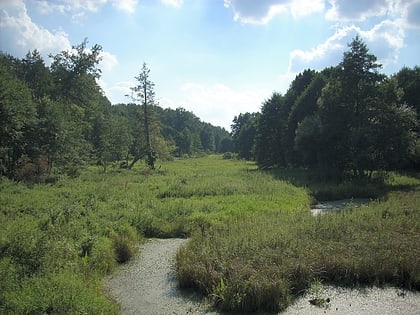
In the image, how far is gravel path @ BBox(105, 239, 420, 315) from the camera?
9766 mm

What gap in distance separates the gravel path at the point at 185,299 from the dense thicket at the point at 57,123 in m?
21.5

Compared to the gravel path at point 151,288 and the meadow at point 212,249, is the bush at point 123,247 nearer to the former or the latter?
the meadow at point 212,249

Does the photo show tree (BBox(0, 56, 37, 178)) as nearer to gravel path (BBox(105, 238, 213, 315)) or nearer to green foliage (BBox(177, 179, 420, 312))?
gravel path (BBox(105, 238, 213, 315))

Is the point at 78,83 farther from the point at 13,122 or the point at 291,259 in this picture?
the point at 291,259

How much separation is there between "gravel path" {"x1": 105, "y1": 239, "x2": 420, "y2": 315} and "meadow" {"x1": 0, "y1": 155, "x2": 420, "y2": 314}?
407 millimetres

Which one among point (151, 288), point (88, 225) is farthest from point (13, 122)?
point (151, 288)

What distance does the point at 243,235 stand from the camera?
13.9 m

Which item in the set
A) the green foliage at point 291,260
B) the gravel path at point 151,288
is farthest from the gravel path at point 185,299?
the green foliage at point 291,260

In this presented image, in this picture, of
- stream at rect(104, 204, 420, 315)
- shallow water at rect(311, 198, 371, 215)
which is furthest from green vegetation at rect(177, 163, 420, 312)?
shallow water at rect(311, 198, 371, 215)

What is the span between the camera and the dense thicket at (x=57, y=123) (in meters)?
31.0

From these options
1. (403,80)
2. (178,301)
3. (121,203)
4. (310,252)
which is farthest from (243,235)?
(403,80)

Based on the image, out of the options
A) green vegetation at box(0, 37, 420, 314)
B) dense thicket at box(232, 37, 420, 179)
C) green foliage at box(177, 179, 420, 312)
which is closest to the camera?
green foliage at box(177, 179, 420, 312)

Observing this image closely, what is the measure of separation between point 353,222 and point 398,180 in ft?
64.9

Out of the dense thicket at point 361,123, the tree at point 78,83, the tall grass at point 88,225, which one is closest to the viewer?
the tall grass at point 88,225
